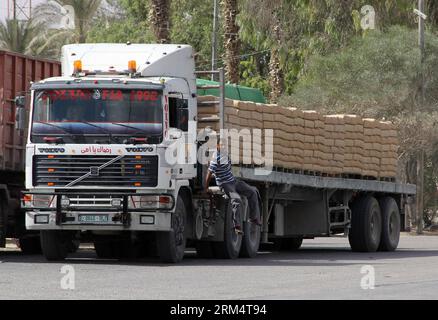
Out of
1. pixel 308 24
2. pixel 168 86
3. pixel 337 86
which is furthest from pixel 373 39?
pixel 168 86

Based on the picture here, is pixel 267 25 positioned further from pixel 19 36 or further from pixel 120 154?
pixel 120 154

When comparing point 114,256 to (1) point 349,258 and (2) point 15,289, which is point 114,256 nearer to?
(1) point 349,258

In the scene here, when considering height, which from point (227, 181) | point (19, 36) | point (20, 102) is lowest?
point (227, 181)

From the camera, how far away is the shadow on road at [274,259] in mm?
22891

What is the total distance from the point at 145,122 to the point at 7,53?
4.11m

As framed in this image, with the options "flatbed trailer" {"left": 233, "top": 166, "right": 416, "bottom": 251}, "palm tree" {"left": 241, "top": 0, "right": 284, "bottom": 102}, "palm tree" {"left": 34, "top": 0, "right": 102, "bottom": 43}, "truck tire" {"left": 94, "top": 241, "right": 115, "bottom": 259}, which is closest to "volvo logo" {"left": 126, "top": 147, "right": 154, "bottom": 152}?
"truck tire" {"left": 94, "top": 241, "right": 115, "bottom": 259}

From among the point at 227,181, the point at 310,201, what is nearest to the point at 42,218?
the point at 227,181

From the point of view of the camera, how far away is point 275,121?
2544 centimetres

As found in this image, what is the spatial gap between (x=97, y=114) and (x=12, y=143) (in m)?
3.47

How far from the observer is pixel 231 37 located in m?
48.5

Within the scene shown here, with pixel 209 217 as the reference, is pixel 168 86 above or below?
above

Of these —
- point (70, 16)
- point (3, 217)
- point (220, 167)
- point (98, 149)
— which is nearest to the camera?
point (98, 149)

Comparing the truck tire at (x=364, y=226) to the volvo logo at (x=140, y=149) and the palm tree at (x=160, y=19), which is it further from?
the palm tree at (x=160, y=19)

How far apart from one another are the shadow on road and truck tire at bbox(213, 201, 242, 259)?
0.71 feet
